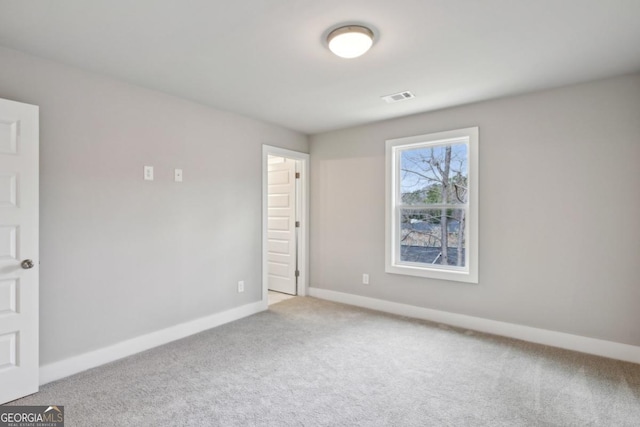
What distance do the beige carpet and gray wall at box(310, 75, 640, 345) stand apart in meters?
0.41

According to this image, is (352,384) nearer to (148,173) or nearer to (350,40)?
(350,40)

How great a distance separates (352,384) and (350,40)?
237 cm

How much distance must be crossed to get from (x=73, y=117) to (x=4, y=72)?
0.45 m

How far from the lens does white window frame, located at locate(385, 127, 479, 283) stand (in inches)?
136

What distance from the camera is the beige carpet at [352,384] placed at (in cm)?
201

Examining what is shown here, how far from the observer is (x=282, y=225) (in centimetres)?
500

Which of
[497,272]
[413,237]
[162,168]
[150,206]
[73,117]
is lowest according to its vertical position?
[497,272]

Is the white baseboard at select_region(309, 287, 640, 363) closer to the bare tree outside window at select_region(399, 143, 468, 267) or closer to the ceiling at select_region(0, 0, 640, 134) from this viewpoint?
the bare tree outside window at select_region(399, 143, 468, 267)

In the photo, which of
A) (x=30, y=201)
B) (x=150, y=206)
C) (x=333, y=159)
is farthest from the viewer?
(x=333, y=159)

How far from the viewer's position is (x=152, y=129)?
3049 mm

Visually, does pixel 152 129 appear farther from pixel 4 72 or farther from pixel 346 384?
pixel 346 384

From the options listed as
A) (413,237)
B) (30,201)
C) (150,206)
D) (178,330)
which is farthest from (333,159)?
(30,201)

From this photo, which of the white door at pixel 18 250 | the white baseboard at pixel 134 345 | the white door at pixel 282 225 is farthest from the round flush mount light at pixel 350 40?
the white baseboard at pixel 134 345

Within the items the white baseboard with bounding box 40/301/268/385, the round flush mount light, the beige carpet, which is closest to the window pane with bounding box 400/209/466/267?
the beige carpet
